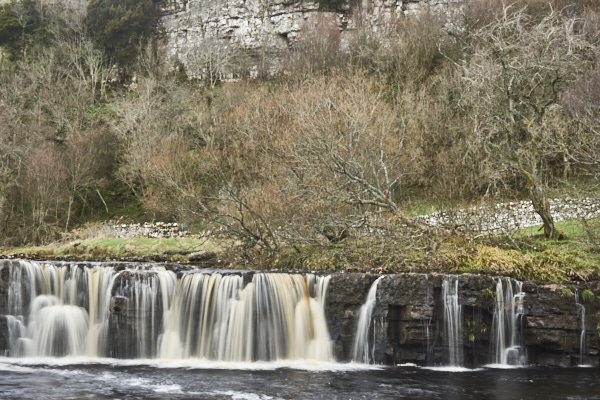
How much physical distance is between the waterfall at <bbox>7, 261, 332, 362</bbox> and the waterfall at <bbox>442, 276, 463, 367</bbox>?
2.93 m

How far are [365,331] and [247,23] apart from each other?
54.3m

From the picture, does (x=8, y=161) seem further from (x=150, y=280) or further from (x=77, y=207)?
(x=150, y=280)

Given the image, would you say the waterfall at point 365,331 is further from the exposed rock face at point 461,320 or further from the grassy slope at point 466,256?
the grassy slope at point 466,256

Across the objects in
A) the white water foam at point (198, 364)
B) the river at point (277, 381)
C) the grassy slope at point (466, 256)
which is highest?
the grassy slope at point (466, 256)

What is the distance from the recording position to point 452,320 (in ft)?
44.5

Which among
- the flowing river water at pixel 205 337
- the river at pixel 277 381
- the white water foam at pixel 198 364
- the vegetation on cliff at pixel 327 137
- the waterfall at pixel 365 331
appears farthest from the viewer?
the vegetation on cliff at pixel 327 137

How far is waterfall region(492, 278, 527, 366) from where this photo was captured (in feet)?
44.1

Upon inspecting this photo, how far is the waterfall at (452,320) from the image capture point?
13469 mm

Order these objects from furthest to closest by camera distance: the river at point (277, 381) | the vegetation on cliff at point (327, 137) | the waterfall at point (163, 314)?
1. the vegetation on cliff at point (327, 137)
2. the waterfall at point (163, 314)
3. the river at point (277, 381)

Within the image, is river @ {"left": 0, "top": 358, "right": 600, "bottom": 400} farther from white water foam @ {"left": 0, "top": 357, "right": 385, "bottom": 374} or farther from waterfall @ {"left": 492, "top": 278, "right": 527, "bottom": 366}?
waterfall @ {"left": 492, "top": 278, "right": 527, "bottom": 366}

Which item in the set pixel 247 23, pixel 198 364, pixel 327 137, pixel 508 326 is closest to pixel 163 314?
pixel 198 364

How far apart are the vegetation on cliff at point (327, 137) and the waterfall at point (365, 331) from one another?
2526 millimetres

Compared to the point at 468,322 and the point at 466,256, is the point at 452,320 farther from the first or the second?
the point at 466,256

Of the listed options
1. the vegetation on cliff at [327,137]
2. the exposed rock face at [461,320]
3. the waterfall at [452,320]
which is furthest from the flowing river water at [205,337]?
the vegetation on cliff at [327,137]
